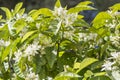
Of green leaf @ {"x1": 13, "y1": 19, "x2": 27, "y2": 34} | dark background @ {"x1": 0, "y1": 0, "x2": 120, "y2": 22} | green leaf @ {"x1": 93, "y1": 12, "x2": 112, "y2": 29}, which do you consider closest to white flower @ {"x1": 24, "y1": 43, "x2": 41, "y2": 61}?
green leaf @ {"x1": 13, "y1": 19, "x2": 27, "y2": 34}

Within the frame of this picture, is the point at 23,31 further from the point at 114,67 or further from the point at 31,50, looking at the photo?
the point at 114,67

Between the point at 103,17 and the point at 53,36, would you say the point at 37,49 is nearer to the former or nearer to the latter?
the point at 53,36

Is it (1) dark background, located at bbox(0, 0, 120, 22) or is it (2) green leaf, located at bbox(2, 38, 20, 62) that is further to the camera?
(1) dark background, located at bbox(0, 0, 120, 22)

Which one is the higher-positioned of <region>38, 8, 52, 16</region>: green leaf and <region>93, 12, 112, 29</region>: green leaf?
<region>38, 8, 52, 16</region>: green leaf

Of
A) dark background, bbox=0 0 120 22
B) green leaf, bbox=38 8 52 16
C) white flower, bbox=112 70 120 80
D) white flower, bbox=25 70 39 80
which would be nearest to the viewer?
white flower, bbox=112 70 120 80

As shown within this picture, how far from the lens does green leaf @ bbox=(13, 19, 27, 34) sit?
4.88ft

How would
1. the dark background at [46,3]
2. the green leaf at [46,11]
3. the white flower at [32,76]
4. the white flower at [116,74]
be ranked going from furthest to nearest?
the dark background at [46,3], the green leaf at [46,11], the white flower at [32,76], the white flower at [116,74]

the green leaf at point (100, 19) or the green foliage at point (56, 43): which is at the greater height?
the green leaf at point (100, 19)

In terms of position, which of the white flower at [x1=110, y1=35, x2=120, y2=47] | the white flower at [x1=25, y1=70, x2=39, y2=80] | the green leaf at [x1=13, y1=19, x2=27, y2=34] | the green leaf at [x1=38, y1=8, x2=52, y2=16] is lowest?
the white flower at [x1=25, y1=70, x2=39, y2=80]

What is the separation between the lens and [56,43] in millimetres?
1478

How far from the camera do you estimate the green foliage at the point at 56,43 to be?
4.56 ft

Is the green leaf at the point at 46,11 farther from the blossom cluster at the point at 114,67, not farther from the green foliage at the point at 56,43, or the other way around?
the blossom cluster at the point at 114,67

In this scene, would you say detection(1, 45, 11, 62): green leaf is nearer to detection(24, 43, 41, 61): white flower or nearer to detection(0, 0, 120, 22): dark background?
detection(24, 43, 41, 61): white flower

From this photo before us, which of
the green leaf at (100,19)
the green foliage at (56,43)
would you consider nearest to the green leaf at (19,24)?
the green foliage at (56,43)
